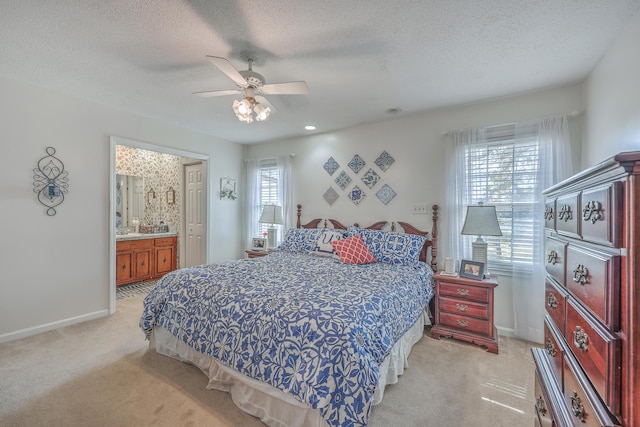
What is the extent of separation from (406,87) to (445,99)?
591mm

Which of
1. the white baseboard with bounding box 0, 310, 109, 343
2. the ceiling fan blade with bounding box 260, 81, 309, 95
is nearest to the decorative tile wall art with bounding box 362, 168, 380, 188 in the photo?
the ceiling fan blade with bounding box 260, 81, 309, 95

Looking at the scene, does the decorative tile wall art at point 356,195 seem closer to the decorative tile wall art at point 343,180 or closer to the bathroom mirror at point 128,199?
the decorative tile wall art at point 343,180

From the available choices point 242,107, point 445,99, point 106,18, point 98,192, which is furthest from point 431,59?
point 98,192

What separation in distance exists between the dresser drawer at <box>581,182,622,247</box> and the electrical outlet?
2.58m

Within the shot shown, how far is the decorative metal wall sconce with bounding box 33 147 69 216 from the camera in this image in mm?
2911

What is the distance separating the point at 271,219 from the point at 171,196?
2369 mm

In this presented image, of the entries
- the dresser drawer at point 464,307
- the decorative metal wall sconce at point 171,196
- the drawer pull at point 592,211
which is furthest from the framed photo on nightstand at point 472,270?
the decorative metal wall sconce at point 171,196

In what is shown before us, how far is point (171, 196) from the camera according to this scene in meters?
5.44

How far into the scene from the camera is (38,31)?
1941 mm

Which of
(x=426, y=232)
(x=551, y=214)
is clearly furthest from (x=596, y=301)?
(x=426, y=232)

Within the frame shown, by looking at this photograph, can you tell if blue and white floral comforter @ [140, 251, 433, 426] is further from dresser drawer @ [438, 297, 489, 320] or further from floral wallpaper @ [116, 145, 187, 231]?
floral wallpaper @ [116, 145, 187, 231]

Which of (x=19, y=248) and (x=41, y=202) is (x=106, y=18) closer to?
(x=41, y=202)

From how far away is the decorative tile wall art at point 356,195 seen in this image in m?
3.96

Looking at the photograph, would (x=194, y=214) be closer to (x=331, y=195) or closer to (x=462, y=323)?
(x=331, y=195)
